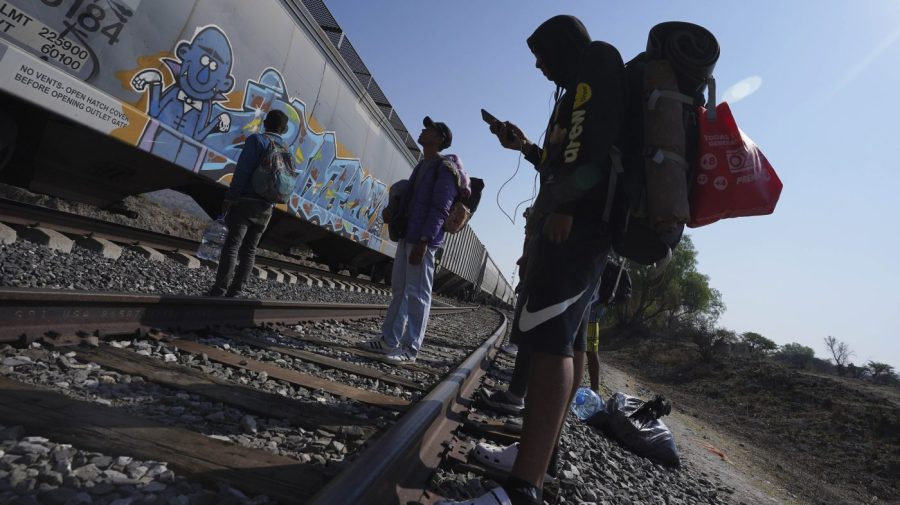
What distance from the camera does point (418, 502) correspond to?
1.53m

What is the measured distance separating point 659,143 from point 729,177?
0.28m

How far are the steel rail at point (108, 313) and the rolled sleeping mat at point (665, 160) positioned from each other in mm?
2669

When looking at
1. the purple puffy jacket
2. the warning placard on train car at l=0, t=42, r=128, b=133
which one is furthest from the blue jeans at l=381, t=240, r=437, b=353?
the warning placard on train car at l=0, t=42, r=128, b=133

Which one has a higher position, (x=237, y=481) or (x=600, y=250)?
(x=600, y=250)

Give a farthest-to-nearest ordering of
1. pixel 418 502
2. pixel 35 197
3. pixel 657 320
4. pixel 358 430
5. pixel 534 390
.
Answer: pixel 657 320
pixel 35 197
pixel 358 430
pixel 534 390
pixel 418 502

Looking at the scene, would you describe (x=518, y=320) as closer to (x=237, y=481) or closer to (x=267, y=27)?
(x=237, y=481)

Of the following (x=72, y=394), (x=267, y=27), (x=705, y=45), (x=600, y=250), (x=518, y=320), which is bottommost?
(x=72, y=394)

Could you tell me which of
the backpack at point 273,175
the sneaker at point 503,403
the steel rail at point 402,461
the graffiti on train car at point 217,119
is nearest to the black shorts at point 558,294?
the steel rail at point 402,461

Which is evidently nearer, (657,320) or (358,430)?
(358,430)

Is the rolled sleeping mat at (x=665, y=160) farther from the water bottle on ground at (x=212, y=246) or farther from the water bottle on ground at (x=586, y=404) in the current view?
the water bottle on ground at (x=212, y=246)

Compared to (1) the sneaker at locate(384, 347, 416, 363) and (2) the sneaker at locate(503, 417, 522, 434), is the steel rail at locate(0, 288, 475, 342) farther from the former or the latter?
(2) the sneaker at locate(503, 417, 522, 434)

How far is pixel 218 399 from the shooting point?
80.3 inches

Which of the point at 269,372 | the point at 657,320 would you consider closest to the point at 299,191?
the point at 269,372

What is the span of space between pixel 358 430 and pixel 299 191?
6.51m
